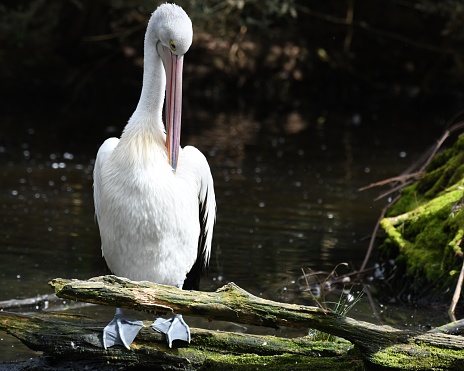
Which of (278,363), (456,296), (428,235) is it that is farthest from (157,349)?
(428,235)

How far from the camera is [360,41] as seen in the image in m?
21.8

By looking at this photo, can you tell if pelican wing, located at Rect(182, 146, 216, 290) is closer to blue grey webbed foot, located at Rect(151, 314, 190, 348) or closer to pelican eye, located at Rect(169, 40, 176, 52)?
pelican eye, located at Rect(169, 40, 176, 52)

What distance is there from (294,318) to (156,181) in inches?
46.9

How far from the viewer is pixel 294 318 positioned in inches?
160

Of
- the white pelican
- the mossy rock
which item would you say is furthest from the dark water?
the white pelican

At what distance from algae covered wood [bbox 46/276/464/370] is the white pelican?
25.5 inches

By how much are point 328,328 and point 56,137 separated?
36.8ft

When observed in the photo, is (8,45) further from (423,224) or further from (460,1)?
(423,224)

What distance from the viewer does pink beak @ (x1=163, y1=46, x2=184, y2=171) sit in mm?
4922

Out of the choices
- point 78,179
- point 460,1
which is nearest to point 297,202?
point 78,179

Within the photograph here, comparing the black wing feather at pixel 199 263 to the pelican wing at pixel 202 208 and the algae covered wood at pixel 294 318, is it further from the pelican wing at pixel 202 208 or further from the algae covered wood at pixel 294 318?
the algae covered wood at pixel 294 318

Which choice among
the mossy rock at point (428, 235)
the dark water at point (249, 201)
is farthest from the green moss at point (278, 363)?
the mossy rock at point (428, 235)

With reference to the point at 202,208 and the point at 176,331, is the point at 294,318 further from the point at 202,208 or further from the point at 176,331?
the point at 202,208

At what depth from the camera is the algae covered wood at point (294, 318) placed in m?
4.01
